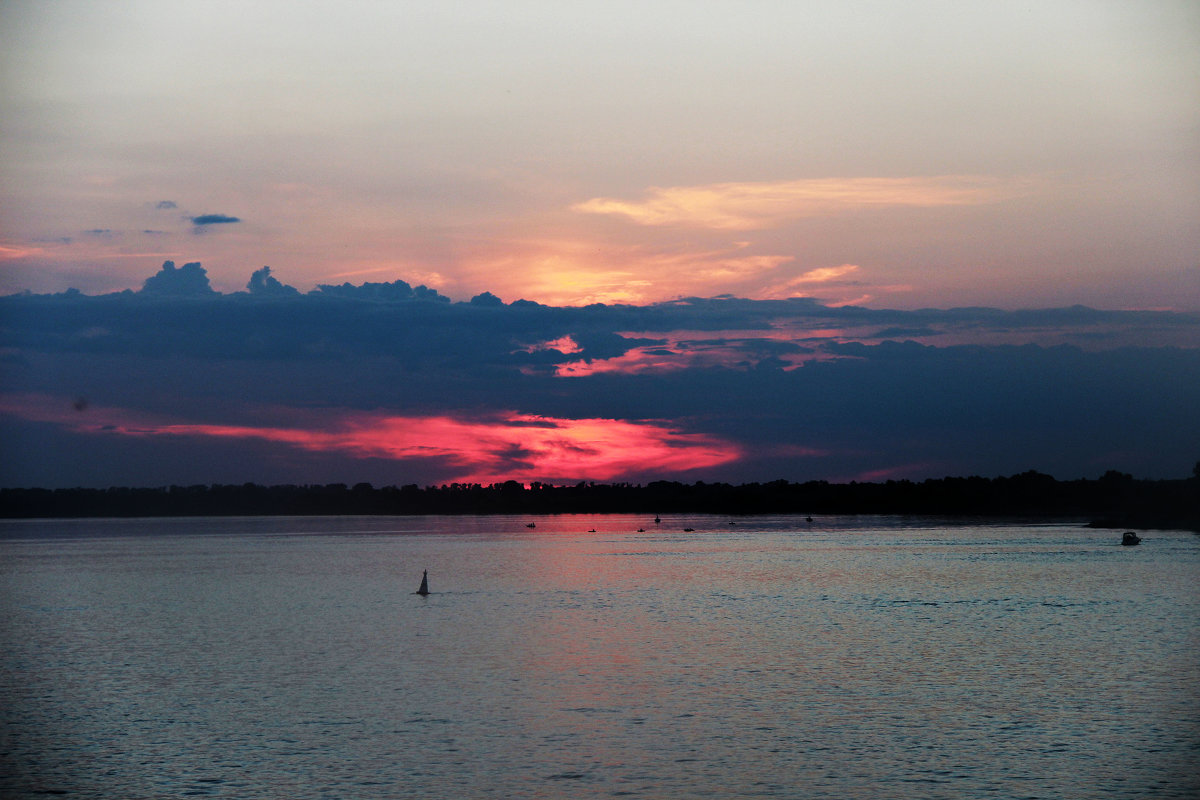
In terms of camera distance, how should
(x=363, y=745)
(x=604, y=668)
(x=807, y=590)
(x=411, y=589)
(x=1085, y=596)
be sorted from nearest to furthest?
(x=363, y=745), (x=604, y=668), (x=1085, y=596), (x=807, y=590), (x=411, y=589)

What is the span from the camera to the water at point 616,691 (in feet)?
84.8

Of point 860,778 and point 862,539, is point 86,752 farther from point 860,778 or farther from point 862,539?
point 862,539

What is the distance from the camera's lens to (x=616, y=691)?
36906 millimetres

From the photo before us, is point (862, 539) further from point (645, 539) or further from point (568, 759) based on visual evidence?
point (568, 759)

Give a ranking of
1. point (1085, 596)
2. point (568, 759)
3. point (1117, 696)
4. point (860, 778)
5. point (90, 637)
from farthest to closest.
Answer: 1. point (1085, 596)
2. point (90, 637)
3. point (1117, 696)
4. point (568, 759)
5. point (860, 778)

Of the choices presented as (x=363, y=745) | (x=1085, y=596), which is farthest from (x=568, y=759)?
(x=1085, y=596)

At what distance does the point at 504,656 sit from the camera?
46.0 m

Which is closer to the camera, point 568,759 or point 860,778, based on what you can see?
point 860,778

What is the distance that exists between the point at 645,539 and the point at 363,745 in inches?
5943

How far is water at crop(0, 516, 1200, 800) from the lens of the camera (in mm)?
25844

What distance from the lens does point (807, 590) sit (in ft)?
250

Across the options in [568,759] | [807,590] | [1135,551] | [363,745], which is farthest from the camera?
[1135,551]

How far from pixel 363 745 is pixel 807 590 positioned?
51321mm

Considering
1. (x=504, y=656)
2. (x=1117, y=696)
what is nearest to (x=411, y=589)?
(x=504, y=656)
